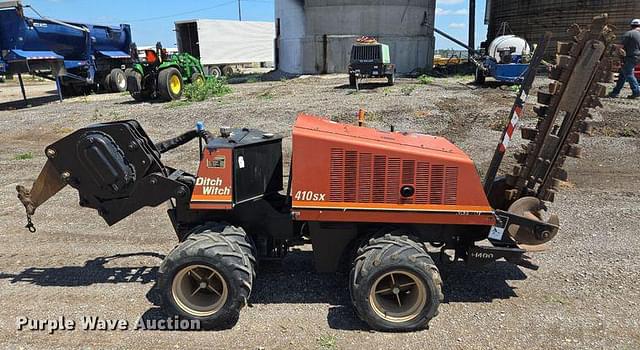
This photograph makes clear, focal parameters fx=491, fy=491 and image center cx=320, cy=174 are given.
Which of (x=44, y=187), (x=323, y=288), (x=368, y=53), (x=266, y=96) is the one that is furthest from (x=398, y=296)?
(x=368, y=53)

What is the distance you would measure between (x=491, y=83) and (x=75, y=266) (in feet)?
56.6

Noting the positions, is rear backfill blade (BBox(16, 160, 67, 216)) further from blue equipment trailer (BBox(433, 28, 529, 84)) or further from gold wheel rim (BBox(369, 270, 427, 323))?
blue equipment trailer (BBox(433, 28, 529, 84))

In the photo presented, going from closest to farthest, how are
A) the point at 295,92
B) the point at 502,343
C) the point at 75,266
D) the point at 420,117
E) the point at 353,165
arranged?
the point at 502,343, the point at 353,165, the point at 75,266, the point at 420,117, the point at 295,92

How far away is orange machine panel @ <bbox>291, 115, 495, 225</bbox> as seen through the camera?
3977mm

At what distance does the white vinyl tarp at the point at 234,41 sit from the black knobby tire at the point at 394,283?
28382 mm

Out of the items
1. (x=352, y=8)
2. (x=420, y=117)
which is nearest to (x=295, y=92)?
(x=420, y=117)

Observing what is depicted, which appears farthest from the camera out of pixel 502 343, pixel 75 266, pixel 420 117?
pixel 420 117

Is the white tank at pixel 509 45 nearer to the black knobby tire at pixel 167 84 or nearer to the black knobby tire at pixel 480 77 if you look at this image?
the black knobby tire at pixel 480 77

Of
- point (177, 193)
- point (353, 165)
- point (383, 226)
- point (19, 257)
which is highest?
point (353, 165)

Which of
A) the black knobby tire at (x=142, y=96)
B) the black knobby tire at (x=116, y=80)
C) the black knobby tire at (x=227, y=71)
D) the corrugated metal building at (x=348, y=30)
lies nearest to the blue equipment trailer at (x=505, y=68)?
the corrugated metal building at (x=348, y=30)

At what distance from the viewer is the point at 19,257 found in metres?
5.32

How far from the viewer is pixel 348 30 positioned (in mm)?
27688

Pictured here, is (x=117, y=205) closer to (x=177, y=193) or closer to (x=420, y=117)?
(x=177, y=193)

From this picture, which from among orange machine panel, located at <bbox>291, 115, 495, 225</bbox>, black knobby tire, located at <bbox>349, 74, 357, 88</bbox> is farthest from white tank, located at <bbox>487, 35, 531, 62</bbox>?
orange machine panel, located at <bbox>291, 115, 495, 225</bbox>
